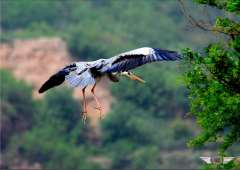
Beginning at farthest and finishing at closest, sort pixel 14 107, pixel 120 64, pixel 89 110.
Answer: pixel 14 107
pixel 89 110
pixel 120 64

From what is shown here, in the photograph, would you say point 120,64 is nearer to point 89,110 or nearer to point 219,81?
point 219,81

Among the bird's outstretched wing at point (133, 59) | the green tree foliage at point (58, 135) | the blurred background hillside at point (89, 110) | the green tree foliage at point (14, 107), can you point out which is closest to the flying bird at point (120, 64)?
the bird's outstretched wing at point (133, 59)

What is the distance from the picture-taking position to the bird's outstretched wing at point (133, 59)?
9148 mm

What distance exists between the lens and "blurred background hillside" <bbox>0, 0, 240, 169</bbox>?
50.0 meters

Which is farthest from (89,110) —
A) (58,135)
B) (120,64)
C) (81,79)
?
(81,79)

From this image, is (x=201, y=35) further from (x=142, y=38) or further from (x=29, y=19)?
(x=29, y=19)

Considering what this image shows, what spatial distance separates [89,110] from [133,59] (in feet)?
141

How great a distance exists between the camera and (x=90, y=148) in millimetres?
52094

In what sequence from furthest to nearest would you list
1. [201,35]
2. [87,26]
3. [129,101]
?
[87,26], [201,35], [129,101]

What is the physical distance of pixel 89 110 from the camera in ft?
171

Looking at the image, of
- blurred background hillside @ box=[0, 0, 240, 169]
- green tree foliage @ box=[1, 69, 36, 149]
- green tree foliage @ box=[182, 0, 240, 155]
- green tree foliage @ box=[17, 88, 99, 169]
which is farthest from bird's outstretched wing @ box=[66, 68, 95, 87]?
green tree foliage @ box=[1, 69, 36, 149]

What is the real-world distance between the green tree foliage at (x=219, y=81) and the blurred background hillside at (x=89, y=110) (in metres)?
36.2

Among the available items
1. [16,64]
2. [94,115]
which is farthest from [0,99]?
[94,115]

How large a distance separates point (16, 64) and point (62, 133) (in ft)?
35.6
